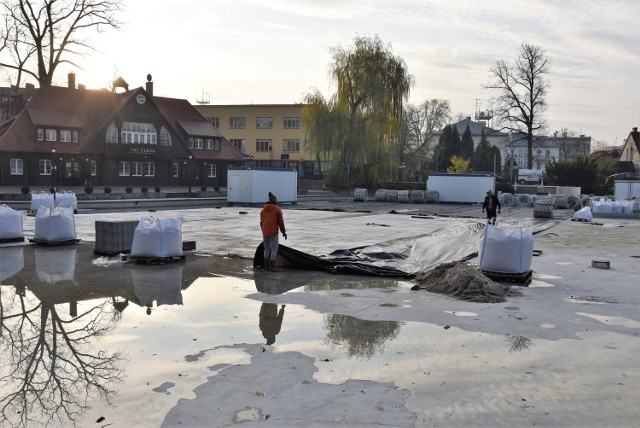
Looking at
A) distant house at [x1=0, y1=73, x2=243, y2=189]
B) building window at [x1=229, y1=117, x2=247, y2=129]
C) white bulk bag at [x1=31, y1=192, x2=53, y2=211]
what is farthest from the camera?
building window at [x1=229, y1=117, x2=247, y2=129]

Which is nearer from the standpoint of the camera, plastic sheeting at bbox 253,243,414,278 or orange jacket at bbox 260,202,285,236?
orange jacket at bbox 260,202,285,236

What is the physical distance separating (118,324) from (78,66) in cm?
4987

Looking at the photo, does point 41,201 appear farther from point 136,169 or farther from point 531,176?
point 531,176

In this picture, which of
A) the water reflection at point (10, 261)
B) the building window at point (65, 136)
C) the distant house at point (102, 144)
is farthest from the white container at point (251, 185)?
the water reflection at point (10, 261)

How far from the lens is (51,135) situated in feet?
168

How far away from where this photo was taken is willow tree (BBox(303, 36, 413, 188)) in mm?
52438

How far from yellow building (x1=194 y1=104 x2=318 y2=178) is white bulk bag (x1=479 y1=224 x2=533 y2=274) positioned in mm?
66931

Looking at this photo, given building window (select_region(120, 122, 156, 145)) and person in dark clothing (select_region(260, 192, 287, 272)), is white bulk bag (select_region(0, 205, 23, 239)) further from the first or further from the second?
building window (select_region(120, 122, 156, 145))

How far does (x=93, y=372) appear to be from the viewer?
240 inches

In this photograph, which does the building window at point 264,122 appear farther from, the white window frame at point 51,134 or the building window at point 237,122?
the white window frame at point 51,134

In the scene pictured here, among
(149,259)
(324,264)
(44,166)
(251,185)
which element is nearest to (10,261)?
(149,259)

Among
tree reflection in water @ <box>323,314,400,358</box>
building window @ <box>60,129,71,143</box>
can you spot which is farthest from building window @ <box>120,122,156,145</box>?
tree reflection in water @ <box>323,314,400,358</box>

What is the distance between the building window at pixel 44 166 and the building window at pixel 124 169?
636cm

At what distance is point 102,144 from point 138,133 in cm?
405
